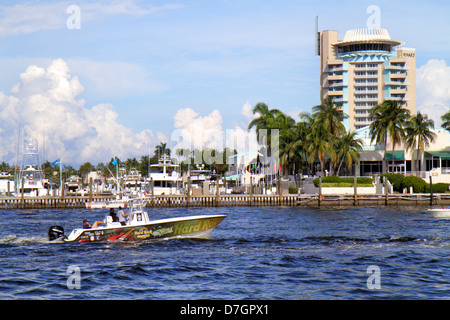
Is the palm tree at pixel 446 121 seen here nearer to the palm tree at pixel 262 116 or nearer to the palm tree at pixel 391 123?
the palm tree at pixel 391 123

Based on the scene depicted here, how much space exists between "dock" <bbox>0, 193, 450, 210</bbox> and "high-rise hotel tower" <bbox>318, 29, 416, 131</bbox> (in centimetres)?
9388

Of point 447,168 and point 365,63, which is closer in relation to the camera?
point 447,168

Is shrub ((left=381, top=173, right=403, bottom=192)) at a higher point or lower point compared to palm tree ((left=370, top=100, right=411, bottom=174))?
lower

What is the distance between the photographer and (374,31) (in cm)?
16488

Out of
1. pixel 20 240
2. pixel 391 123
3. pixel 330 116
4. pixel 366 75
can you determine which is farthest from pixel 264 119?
pixel 366 75

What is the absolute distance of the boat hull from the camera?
29.1m

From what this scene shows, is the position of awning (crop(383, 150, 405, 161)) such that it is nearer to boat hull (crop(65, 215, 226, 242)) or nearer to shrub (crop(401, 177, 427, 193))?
shrub (crop(401, 177, 427, 193))

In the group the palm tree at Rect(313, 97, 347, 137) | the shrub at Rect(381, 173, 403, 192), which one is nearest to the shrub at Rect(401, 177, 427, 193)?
the shrub at Rect(381, 173, 403, 192)

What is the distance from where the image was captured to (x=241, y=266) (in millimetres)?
23891

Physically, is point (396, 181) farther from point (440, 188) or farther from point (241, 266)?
point (241, 266)

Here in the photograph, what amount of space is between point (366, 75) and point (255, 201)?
4046 inches
